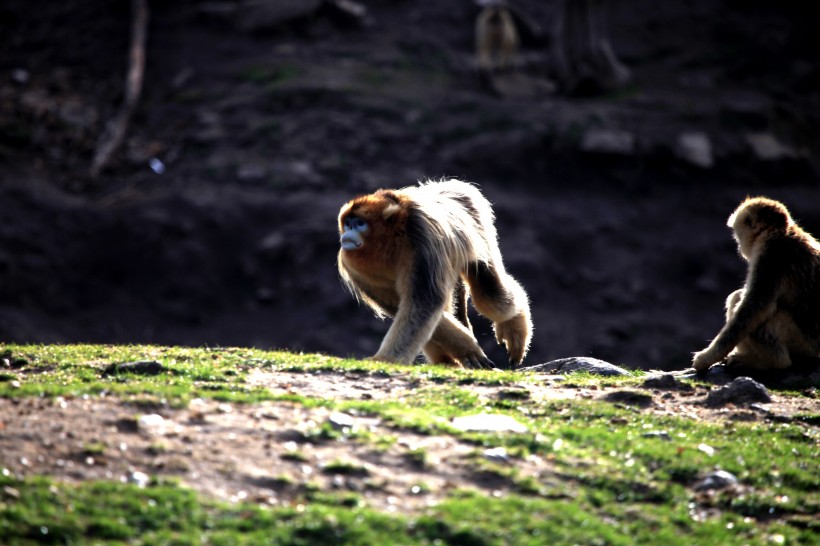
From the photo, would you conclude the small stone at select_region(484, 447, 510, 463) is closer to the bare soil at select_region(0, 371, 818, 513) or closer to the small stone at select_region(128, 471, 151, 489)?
the bare soil at select_region(0, 371, 818, 513)

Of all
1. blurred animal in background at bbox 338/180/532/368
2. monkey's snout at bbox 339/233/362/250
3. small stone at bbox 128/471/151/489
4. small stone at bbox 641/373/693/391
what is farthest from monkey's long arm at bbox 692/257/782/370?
small stone at bbox 128/471/151/489

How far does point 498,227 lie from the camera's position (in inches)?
1004

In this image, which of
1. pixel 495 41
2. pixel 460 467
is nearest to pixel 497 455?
pixel 460 467

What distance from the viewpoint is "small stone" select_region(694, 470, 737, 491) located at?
7.70 m

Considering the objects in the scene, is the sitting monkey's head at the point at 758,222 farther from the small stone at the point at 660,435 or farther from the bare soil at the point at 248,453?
the bare soil at the point at 248,453

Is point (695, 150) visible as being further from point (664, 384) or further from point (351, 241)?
point (351, 241)

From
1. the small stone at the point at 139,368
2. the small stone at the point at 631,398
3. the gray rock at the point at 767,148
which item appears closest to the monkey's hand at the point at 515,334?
the small stone at the point at 631,398

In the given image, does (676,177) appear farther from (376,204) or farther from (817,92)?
→ (376,204)

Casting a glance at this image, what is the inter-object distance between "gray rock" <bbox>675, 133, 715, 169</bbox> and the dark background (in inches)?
7.5

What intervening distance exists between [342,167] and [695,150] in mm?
9202

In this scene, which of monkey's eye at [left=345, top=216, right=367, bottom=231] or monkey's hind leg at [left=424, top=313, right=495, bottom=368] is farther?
monkey's hind leg at [left=424, top=313, right=495, bottom=368]

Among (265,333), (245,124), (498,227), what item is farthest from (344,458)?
(245,124)

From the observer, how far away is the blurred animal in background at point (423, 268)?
10852 mm

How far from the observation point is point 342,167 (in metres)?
26.6
